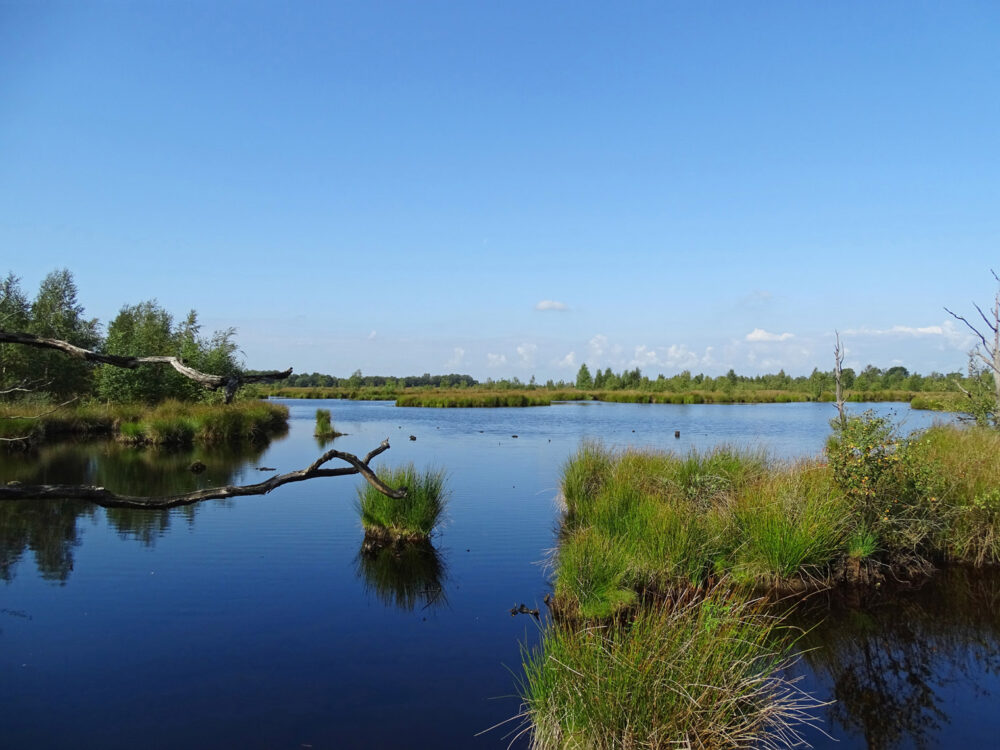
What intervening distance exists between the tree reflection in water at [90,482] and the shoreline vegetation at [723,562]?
27.7 ft

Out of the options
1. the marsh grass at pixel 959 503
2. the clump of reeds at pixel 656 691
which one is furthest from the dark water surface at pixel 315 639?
the clump of reeds at pixel 656 691

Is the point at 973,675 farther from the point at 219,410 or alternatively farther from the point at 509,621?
the point at 219,410

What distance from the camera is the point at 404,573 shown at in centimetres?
1028

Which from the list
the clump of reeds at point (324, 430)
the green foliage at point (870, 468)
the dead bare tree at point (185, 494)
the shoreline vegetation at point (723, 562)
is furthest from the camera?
the clump of reeds at point (324, 430)

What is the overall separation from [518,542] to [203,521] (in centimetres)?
715

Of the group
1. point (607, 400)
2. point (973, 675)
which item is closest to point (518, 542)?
point (973, 675)

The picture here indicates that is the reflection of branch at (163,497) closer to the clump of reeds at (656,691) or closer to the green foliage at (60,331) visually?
the clump of reeds at (656,691)

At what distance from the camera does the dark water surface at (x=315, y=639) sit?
5.64 meters

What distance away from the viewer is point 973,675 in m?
6.55

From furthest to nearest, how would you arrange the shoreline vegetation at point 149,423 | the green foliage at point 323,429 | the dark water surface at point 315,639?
1. the green foliage at point 323,429
2. the shoreline vegetation at point 149,423
3. the dark water surface at point 315,639

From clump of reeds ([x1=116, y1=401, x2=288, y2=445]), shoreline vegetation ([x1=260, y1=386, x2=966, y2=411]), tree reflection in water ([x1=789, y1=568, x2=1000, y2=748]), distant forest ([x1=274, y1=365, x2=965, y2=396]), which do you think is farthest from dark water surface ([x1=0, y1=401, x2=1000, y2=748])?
distant forest ([x1=274, y1=365, x2=965, y2=396])

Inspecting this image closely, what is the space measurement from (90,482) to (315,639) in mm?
13468

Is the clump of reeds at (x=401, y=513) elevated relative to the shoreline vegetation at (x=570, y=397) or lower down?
lower down

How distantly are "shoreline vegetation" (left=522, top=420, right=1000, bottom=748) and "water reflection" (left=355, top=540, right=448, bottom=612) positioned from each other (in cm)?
194
